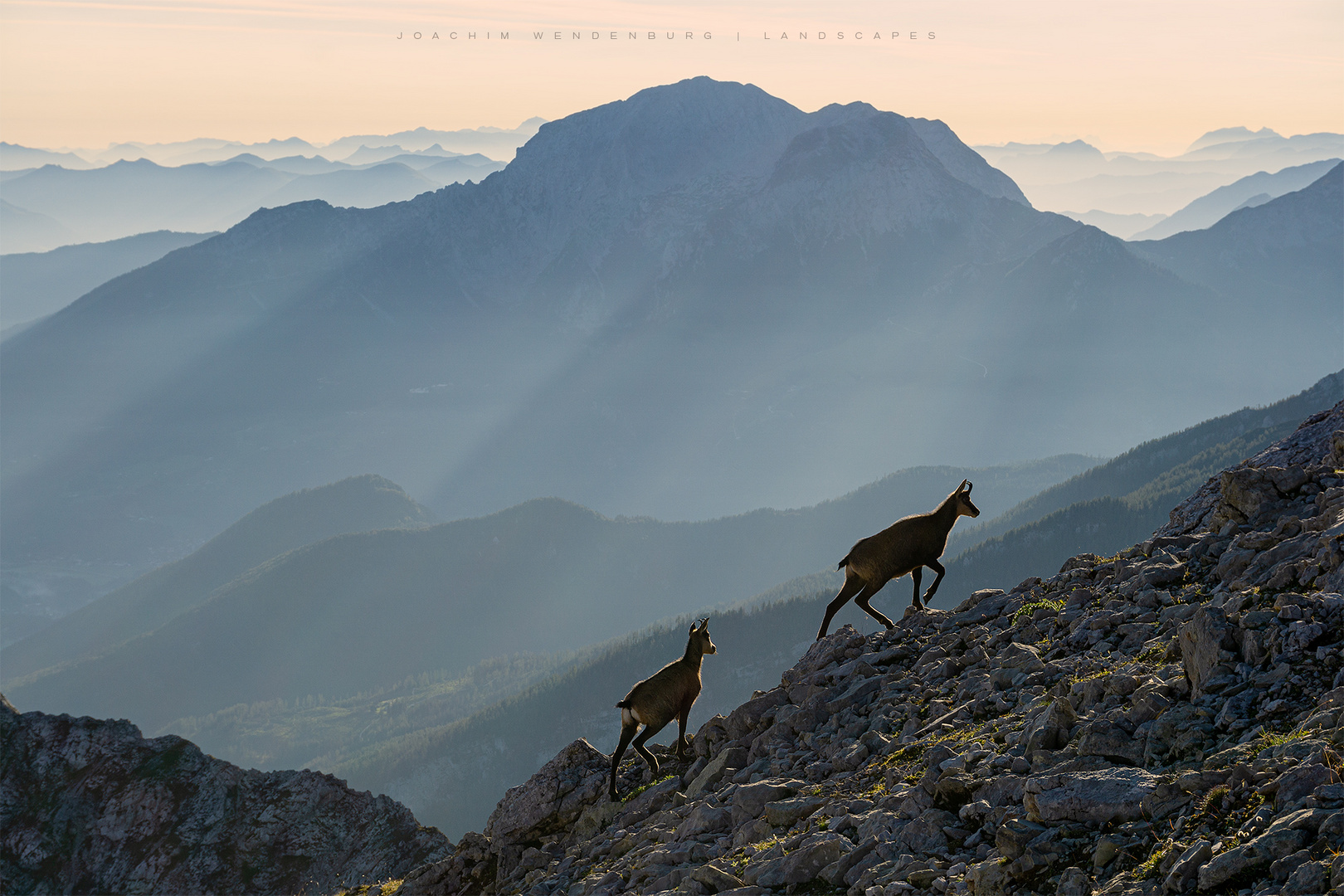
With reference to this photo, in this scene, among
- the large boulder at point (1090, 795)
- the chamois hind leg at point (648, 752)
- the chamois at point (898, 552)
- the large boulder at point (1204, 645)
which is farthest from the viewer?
the chamois at point (898, 552)

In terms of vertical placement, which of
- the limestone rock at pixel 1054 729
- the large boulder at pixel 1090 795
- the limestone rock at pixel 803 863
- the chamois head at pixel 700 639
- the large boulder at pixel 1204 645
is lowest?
the limestone rock at pixel 803 863

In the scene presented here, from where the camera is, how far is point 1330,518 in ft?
62.4

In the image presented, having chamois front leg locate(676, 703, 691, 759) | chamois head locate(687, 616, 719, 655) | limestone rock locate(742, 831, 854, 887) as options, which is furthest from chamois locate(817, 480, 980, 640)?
limestone rock locate(742, 831, 854, 887)

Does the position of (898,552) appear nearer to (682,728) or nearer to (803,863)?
(682,728)

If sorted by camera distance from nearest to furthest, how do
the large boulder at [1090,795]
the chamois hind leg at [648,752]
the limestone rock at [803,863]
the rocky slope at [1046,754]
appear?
the rocky slope at [1046,754]
the large boulder at [1090,795]
the limestone rock at [803,863]
the chamois hind leg at [648,752]

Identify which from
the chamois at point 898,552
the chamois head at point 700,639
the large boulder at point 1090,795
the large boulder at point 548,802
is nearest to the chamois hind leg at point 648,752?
the large boulder at point 548,802

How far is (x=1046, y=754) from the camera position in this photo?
1559 cm

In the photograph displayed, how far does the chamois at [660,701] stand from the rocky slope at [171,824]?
20916 mm

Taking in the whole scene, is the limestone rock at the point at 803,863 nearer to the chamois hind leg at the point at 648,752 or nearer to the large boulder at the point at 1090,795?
the large boulder at the point at 1090,795

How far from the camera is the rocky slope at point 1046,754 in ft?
41.8

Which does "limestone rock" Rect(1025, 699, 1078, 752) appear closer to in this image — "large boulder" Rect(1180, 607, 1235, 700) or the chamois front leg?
"large boulder" Rect(1180, 607, 1235, 700)

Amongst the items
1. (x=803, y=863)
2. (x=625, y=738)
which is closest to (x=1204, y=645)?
(x=803, y=863)

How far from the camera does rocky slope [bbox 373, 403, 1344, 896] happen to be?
12.7 metres

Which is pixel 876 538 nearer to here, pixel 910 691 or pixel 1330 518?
pixel 910 691
